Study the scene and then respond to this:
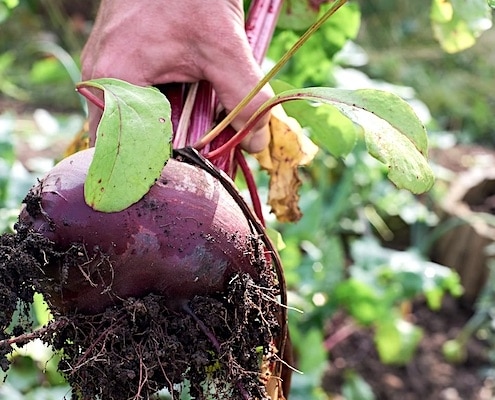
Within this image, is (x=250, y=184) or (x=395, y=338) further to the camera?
(x=395, y=338)

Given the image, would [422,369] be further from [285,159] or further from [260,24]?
[260,24]

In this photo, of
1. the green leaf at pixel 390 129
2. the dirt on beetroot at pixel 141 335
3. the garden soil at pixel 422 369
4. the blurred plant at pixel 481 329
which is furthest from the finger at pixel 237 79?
the blurred plant at pixel 481 329

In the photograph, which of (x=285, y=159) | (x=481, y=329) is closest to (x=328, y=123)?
(x=285, y=159)

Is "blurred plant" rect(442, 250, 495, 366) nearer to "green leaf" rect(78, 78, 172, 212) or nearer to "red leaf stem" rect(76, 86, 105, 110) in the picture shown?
"red leaf stem" rect(76, 86, 105, 110)

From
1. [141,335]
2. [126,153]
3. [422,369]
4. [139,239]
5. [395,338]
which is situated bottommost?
[422,369]

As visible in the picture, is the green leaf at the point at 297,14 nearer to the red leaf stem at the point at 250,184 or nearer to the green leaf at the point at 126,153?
the red leaf stem at the point at 250,184

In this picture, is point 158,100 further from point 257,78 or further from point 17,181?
point 17,181

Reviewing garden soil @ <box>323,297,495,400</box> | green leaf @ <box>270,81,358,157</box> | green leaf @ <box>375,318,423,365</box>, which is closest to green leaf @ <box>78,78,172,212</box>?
green leaf @ <box>270,81,358,157</box>
